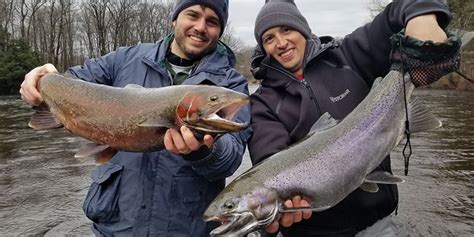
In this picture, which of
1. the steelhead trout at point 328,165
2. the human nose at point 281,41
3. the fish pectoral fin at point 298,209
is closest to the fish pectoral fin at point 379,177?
the steelhead trout at point 328,165

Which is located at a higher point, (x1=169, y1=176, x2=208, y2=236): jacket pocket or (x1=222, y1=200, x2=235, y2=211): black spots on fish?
(x1=222, y1=200, x2=235, y2=211): black spots on fish

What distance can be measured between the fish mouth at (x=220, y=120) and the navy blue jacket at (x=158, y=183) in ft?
1.23

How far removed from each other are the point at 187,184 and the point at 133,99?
0.71 meters

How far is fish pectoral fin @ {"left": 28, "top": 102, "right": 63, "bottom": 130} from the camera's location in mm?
3127

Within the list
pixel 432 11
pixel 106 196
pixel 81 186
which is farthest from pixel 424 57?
pixel 81 186

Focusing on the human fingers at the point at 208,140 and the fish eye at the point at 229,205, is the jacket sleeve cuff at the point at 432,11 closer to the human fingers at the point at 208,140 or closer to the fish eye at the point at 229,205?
the human fingers at the point at 208,140

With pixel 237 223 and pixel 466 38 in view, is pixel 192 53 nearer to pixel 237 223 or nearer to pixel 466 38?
pixel 237 223

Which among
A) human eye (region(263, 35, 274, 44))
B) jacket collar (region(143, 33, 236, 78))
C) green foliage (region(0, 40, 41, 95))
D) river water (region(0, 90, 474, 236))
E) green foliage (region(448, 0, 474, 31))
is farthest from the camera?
green foliage (region(0, 40, 41, 95))

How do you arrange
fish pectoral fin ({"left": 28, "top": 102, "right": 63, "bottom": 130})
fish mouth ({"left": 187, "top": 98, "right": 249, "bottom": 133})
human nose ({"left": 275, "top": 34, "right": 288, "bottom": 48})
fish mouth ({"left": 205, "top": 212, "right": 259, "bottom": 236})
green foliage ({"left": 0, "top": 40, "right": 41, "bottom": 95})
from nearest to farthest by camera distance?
fish mouth ({"left": 187, "top": 98, "right": 249, "bottom": 133}) → fish mouth ({"left": 205, "top": 212, "right": 259, "bottom": 236}) → fish pectoral fin ({"left": 28, "top": 102, "right": 63, "bottom": 130}) → human nose ({"left": 275, "top": 34, "right": 288, "bottom": 48}) → green foliage ({"left": 0, "top": 40, "right": 41, "bottom": 95})

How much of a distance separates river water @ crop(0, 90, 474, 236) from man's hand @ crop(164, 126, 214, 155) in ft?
12.5

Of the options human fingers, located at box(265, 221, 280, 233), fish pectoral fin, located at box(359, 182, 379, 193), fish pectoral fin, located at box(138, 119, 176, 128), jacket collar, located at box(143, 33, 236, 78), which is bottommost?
human fingers, located at box(265, 221, 280, 233)

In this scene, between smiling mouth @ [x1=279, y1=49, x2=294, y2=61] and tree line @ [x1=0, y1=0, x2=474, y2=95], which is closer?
smiling mouth @ [x1=279, y1=49, x2=294, y2=61]

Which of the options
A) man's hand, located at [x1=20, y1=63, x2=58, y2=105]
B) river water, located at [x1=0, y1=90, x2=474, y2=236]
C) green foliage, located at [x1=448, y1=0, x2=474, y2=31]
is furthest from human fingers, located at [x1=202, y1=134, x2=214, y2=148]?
green foliage, located at [x1=448, y1=0, x2=474, y2=31]

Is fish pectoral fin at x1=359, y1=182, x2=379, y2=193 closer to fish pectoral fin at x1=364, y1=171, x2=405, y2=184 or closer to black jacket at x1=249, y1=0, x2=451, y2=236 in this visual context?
fish pectoral fin at x1=364, y1=171, x2=405, y2=184
